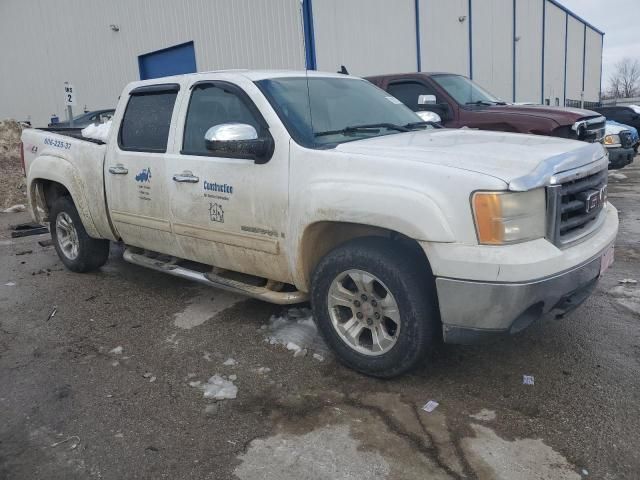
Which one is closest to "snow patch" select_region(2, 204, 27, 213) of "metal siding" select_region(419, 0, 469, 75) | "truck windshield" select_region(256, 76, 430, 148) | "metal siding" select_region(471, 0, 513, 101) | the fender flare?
the fender flare

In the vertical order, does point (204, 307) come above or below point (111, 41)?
below

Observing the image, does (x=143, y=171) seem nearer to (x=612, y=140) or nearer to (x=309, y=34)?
(x=309, y=34)

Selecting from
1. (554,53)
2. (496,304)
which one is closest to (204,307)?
(496,304)

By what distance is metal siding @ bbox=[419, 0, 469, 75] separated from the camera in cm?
1631

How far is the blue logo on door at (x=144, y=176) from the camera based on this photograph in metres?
4.47

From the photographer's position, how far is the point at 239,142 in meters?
3.46

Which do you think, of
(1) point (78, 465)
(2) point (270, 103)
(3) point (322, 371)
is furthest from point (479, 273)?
(1) point (78, 465)

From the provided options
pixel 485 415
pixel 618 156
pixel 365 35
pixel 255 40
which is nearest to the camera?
pixel 485 415

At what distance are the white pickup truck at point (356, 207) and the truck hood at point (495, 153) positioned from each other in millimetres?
12

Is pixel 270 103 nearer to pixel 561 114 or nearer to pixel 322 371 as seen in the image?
pixel 322 371

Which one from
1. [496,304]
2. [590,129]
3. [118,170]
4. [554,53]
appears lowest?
[496,304]

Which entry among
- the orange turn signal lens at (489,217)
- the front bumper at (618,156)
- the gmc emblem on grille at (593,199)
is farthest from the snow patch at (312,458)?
the front bumper at (618,156)

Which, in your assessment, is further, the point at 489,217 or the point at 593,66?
the point at 593,66

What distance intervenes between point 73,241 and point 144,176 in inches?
72.9
